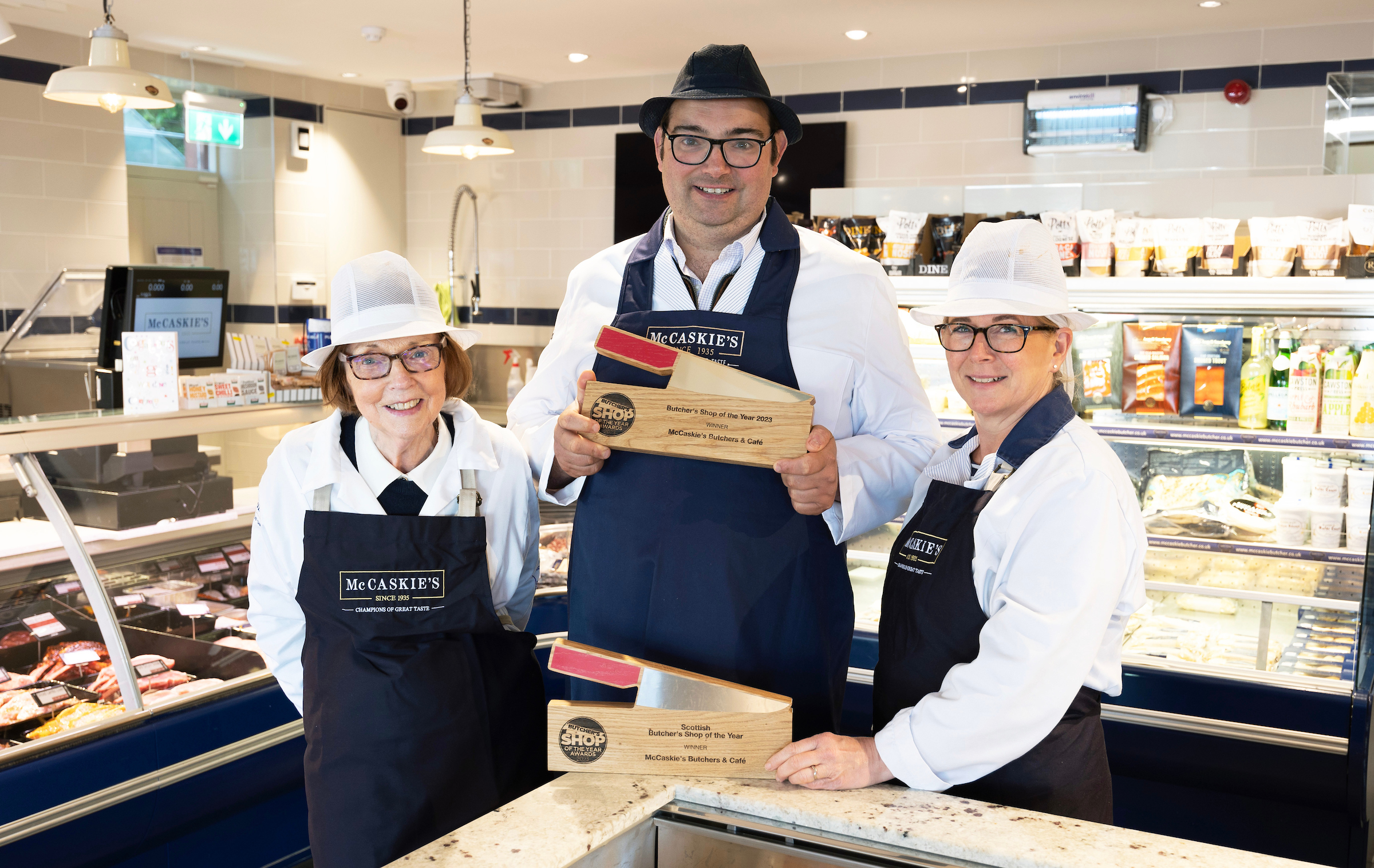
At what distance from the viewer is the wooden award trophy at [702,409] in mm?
1676

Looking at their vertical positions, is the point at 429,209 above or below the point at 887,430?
above

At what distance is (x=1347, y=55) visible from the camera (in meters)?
5.79

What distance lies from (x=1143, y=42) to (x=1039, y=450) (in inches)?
216

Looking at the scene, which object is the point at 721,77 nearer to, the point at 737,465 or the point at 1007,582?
the point at 737,465

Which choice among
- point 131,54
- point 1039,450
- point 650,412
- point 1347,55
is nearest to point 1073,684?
point 1039,450

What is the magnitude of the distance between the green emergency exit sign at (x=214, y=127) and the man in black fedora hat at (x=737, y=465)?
20.3 feet

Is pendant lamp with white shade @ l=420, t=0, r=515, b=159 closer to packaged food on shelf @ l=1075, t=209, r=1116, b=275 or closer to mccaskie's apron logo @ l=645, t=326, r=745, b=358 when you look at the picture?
packaged food on shelf @ l=1075, t=209, r=1116, b=275

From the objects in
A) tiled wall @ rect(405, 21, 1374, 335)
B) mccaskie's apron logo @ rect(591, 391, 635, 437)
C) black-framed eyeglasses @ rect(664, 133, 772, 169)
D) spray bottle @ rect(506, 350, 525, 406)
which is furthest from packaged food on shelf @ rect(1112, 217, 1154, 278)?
spray bottle @ rect(506, 350, 525, 406)

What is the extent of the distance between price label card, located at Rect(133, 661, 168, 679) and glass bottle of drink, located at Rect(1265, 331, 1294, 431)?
315 centimetres

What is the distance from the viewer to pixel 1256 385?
334 centimetres

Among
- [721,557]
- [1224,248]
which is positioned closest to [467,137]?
[1224,248]

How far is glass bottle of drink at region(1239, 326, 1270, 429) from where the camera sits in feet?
10.9

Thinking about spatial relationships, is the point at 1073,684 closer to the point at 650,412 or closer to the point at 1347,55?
the point at 650,412

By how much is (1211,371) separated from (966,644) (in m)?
2.19
